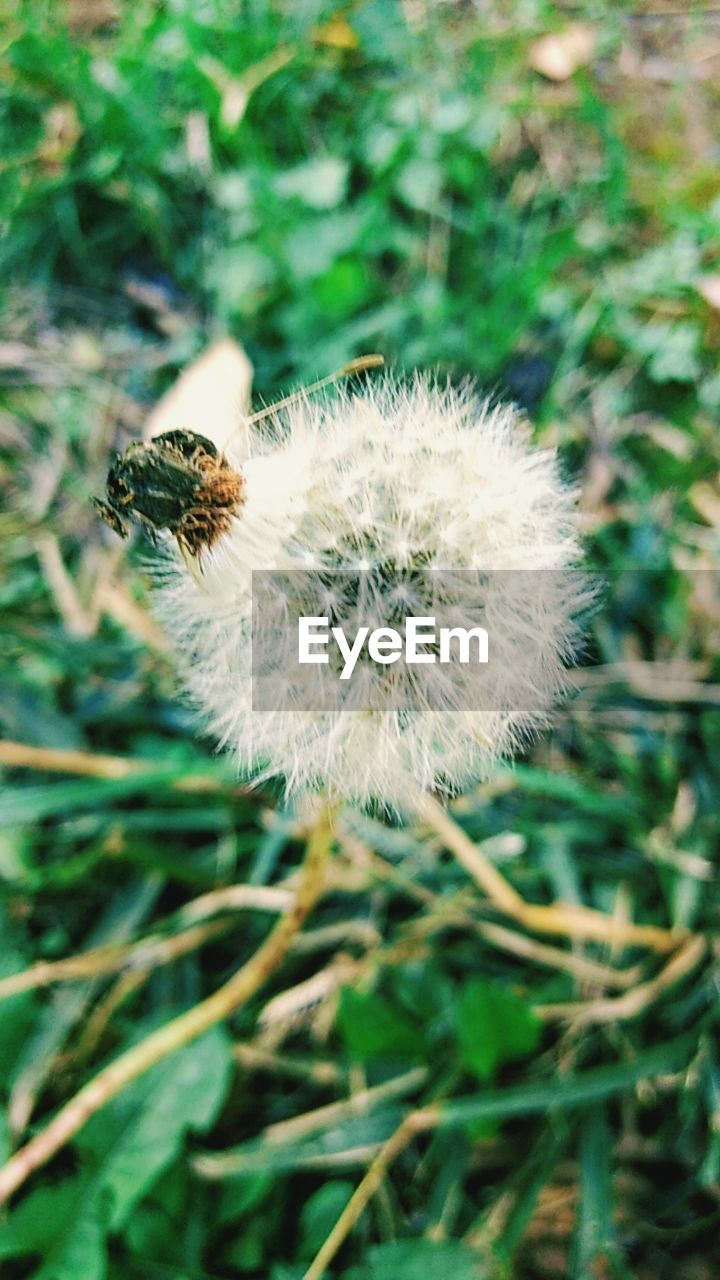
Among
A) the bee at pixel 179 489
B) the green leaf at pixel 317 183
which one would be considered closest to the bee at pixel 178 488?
the bee at pixel 179 489

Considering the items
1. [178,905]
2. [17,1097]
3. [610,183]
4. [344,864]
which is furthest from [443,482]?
[610,183]

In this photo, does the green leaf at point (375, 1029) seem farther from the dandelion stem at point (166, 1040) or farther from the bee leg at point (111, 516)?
the bee leg at point (111, 516)

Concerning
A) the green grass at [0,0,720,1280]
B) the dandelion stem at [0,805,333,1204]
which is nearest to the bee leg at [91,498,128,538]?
the dandelion stem at [0,805,333,1204]

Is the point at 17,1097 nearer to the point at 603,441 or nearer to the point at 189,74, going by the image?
the point at 603,441

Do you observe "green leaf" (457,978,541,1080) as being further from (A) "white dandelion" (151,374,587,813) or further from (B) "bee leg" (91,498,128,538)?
(B) "bee leg" (91,498,128,538)

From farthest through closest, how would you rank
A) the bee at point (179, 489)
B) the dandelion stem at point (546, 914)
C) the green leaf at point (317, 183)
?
the green leaf at point (317, 183) < the dandelion stem at point (546, 914) < the bee at point (179, 489)

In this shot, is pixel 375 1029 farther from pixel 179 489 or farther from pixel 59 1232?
pixel 179 489
